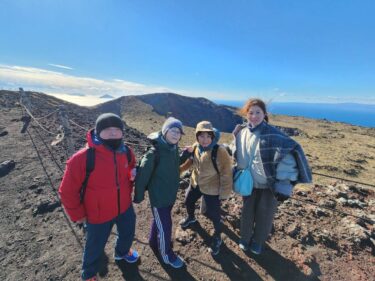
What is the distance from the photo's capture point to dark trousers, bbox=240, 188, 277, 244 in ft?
12.1

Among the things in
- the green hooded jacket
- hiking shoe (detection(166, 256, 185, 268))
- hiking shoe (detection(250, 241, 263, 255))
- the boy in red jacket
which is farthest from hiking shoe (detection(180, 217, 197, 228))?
the boy in red jacket

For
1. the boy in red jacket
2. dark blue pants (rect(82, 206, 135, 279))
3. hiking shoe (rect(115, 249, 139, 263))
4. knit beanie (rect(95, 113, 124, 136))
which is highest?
knit beanie (rect(95, 113, 124, 136))

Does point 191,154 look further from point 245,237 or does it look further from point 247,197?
point 245,237

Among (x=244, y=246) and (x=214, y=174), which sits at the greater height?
(x=214, y=174)

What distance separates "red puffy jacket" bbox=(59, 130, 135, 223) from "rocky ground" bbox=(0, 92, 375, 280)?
1.31 meters

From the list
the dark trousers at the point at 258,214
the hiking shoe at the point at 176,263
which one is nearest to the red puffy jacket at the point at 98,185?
the hiking shoe at the point at 176,263

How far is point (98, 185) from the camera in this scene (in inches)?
120

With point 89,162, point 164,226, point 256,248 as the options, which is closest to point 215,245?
point 256,248

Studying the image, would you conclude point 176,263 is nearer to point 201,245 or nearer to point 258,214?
point 201,245

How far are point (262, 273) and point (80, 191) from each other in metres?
3.14

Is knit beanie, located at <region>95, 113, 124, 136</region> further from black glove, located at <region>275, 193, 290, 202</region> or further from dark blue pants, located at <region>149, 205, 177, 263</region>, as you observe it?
black glove, located at <region>275, 193, 290, 202</region>

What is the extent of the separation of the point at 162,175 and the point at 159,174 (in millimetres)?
48

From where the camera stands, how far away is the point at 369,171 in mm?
20078

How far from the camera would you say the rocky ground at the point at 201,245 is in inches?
152
